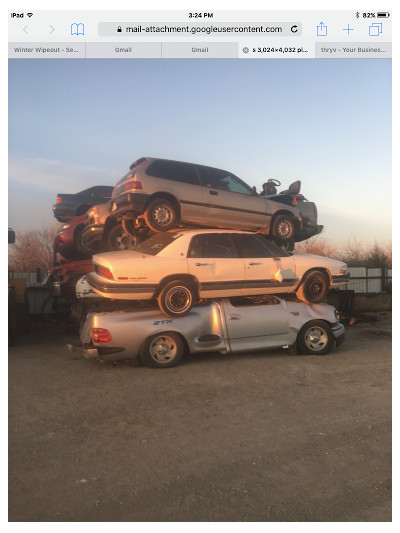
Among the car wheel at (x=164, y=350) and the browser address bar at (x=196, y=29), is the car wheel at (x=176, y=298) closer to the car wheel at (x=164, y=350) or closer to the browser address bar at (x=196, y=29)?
the car wheel at (x=164, y=350)

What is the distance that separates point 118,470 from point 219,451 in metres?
0.77

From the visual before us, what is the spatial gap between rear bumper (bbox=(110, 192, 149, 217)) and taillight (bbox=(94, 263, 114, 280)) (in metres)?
0.83

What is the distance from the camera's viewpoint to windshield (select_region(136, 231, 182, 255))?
16.2 ft

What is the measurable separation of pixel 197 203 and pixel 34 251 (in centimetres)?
249

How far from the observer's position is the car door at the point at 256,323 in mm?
5129

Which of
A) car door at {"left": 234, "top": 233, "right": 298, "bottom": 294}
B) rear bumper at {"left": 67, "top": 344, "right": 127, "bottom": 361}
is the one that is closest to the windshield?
car door at {"left": 234, "top": 233, "right": 298, "bottom": 294}

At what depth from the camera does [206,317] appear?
198 inches

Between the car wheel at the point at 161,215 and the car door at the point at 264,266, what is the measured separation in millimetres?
930

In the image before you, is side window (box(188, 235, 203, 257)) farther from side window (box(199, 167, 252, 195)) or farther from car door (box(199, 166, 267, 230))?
side window (box(199, 167, 252, 195))

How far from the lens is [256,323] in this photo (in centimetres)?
523

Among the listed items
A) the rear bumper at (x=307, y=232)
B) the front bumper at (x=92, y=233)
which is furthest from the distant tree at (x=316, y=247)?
the front bumper at (x=92, y=233)

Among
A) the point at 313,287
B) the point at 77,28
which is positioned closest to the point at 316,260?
the point at 313,287

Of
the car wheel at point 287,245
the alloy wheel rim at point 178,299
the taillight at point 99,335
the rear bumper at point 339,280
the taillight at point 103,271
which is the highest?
the car wheel at point 287,245
